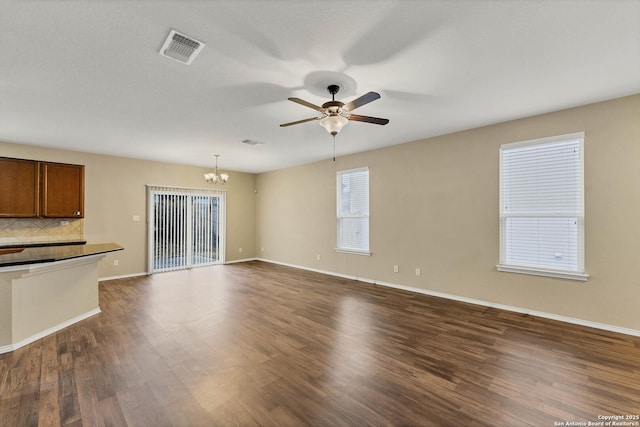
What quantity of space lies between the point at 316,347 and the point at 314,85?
2728mm

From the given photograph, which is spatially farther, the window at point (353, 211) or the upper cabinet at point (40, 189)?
the window at point (353, 211)

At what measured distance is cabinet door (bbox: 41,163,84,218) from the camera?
491 cm

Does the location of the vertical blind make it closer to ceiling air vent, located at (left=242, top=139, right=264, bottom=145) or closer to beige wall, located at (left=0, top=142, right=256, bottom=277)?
ceiling air vent, located at (left=242, top=139, right=264, bottom=145)

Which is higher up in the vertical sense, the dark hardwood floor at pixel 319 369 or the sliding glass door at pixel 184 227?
the sliding glass door at pixel 184 227

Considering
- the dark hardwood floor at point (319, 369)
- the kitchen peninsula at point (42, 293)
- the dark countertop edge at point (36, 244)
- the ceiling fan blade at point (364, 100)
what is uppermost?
the ceiling fan blade at point (364, 100)

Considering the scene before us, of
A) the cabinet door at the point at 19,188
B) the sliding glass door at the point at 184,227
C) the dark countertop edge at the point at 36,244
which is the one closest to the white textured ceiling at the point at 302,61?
the cabinet door at the point at 19,188

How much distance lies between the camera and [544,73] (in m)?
2.63

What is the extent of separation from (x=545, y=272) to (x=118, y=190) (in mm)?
7988

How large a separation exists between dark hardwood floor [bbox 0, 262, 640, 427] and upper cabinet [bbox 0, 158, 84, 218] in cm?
254

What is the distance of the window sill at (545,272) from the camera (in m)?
3.38

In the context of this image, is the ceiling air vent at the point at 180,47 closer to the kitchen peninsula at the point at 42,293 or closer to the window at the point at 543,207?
the kitchen peninsula at the point at 42,293

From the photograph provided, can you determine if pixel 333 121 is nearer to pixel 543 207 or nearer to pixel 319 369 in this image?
pixel 319 369

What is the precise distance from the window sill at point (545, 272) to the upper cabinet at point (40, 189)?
756 centimetres

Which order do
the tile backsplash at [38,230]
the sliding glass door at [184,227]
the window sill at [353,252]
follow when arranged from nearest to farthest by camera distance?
1. the tile backsplash at [38,230]
2. the window sill at [353,252]
3. the sliding glass door at [184,227]
